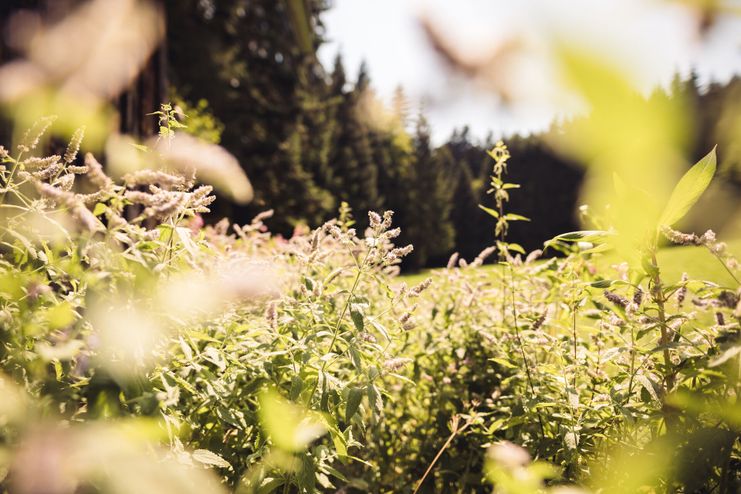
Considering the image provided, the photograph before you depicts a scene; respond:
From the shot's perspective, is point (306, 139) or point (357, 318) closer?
point (357, 318)

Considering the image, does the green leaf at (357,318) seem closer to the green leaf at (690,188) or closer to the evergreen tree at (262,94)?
the green leaf at (690,188)

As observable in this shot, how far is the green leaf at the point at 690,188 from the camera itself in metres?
0.96

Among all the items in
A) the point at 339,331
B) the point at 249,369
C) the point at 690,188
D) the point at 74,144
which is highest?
the point at 690,188

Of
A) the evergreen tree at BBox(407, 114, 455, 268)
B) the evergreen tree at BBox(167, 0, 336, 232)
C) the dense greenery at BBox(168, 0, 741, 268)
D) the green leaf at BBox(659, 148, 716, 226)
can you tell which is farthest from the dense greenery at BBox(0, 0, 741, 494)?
the evergreen tree at BBox(407, 114, 455, 268)

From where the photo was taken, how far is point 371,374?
1337mm

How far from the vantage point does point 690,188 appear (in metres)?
1.00

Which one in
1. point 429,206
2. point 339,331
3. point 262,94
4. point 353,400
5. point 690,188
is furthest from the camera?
point 429,206

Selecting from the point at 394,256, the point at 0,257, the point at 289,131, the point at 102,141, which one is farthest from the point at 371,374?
the point at 289,131

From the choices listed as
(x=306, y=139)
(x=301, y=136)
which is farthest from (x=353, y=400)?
(x=306, y=139)

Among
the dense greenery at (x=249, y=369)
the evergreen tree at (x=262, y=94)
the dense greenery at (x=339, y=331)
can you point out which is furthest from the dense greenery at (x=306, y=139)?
the dense greenery at (x=249, y=369)

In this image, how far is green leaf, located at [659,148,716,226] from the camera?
Result: 96 centimetres

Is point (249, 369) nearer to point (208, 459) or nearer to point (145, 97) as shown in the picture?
point (208, 459)

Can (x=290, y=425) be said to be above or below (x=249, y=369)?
above

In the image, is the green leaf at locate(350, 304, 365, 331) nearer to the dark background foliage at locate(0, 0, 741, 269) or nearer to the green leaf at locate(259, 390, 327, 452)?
the green leaf at locate(259, 390, 327, 452)
